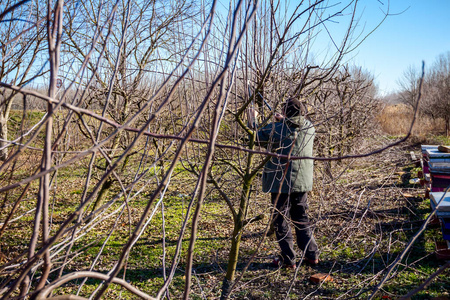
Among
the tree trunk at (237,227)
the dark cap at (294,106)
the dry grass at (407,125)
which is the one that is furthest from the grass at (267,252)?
the dry grass at (407,125)

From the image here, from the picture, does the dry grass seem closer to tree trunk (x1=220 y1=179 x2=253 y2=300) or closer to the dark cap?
the dark cap

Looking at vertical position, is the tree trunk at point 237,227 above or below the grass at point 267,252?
above

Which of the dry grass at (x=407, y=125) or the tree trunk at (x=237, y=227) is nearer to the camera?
the tree trunk at (x=237, y=227)

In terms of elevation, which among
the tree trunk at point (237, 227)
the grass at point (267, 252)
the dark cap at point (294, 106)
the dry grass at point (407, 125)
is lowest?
the grass at point (267, 252)

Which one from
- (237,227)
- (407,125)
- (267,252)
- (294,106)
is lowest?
(267,252)

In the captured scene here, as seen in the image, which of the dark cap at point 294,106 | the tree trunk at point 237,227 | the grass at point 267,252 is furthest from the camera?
the grass at point 267,252

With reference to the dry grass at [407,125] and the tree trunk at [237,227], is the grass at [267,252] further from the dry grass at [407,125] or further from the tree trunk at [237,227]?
the dry grass at [407,125]

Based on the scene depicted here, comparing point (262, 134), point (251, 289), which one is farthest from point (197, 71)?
point (251, 289)

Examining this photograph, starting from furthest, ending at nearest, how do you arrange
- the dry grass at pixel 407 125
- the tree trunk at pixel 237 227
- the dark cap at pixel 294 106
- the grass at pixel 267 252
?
1. the dry grass at pixel 407 125
2. the grass at pixel 267 252
3. the tree trunk at pixel 237 227
4. the dark cap at pixel 294 106

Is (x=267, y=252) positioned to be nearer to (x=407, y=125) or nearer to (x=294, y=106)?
(x=294, y=106)

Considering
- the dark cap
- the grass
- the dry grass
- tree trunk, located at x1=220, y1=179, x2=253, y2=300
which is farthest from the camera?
the dry grass

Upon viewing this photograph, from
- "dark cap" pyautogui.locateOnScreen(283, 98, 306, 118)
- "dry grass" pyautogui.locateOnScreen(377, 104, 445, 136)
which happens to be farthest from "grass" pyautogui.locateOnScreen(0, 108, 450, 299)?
"dry grass" pyautogui.locateOnScreen(377, 104, 445, 136)

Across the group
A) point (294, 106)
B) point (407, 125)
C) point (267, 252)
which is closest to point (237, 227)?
point (294, 106)

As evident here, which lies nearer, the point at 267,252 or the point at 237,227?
the point at 237,227
